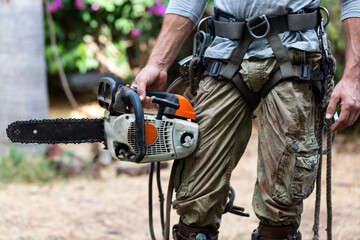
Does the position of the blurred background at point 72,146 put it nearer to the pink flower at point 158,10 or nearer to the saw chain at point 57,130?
the pink flower at point 158,10

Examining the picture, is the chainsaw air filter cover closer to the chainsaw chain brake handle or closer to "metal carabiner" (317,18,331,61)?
the chainsaw chain brake handle

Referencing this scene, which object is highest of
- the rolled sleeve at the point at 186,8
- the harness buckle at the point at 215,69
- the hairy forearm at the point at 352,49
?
the rolled sleeve at the point at 186,8

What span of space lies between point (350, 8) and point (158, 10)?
229 inches

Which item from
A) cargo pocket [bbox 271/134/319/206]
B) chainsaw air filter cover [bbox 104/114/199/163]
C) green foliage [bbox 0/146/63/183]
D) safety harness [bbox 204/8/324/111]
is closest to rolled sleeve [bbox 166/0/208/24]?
safety harness [bbox 204/8/324/111]

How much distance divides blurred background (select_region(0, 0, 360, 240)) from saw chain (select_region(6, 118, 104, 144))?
1.69 meters

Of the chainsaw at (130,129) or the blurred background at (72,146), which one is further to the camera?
the blurred background at (72,146)

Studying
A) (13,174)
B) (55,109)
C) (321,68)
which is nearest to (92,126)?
(321,68)

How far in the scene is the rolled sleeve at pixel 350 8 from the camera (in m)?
2.26

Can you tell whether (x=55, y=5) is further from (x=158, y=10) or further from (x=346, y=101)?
(x=346, y=101)

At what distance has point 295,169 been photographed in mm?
2279

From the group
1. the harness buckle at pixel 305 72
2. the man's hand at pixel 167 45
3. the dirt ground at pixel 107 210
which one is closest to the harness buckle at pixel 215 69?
the man's hand at pixel 167 45

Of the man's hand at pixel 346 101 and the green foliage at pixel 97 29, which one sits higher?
the man's hand at pixel 346 101

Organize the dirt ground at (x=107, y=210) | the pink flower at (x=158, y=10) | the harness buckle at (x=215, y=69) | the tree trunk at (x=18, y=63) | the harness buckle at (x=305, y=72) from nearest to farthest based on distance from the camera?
the harness buckle at (x=305, y=72), the harness buckle at (x=215, y=69), the dirt ground at (x=107, y=210), the tree trunk at (x=18, y=63), the pink flower at (x=158, y=10)

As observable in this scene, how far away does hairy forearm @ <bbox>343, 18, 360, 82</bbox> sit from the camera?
87.1 inches
